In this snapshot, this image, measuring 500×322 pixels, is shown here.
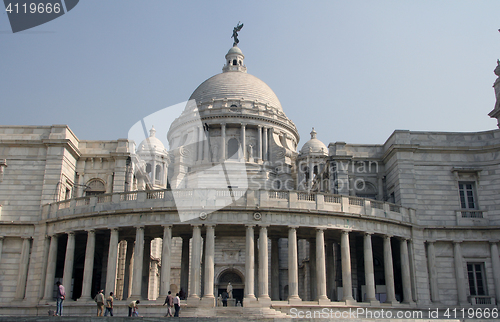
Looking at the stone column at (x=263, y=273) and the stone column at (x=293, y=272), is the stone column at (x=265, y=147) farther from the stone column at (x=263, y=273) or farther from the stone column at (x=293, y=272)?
the stone column at (x=263, y=273)

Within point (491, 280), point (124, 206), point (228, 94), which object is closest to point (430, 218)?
point (491, 280)

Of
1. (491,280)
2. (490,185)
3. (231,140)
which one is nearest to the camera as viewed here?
(491,280)

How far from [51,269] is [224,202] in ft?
42.4

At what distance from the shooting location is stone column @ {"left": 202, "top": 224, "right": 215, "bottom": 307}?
29797 millimetres

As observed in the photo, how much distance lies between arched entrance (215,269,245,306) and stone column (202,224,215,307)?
1928cm

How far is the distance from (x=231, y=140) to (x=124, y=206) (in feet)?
114

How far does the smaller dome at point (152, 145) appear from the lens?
7066 cm

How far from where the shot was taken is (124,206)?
3319cm

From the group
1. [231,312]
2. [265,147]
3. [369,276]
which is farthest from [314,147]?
[231,312]

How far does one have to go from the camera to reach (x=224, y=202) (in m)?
31.8

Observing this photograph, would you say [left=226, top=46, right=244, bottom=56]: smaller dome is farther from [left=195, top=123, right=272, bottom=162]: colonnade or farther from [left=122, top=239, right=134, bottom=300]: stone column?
[left=122, top=239, right=134, bottom=300]: stone column

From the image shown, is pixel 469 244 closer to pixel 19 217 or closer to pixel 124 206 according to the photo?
pixel 124 206

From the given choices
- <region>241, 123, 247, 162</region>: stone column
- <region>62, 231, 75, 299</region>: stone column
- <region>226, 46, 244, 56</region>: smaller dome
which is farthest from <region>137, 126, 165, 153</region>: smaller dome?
<region>62, 231, 75, 299</region>: stone column

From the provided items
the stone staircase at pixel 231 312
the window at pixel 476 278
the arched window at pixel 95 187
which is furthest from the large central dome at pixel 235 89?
the stone staircase at pixel 231 312
